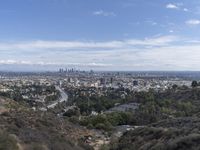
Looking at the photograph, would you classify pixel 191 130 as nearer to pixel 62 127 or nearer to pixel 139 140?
pixel 139 140

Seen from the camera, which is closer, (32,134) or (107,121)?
(32,134)

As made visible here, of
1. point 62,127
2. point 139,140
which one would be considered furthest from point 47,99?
point 139,140

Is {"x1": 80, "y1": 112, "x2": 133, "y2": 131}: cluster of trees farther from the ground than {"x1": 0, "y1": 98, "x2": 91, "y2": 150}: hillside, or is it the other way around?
{"x1": 0, "y1": 98, "x2": 91, "y2": 150}: hillside

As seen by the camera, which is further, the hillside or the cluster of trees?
the cluster of trees

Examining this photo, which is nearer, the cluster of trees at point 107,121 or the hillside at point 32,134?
the hillside at point 32,134

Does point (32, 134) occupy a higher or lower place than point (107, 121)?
higher

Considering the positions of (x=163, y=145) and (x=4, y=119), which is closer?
(x=163, y=145)

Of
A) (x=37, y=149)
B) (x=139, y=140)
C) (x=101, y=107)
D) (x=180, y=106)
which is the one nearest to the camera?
(x=37, y=149)

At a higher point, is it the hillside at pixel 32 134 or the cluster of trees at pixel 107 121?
the hillside at pixel 32 134

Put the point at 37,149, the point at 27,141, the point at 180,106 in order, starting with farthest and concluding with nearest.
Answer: the point at 180,106 < the point at 27,141 < the point at 37,149

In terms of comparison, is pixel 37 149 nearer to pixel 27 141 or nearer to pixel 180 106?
pixel 27 141
